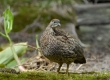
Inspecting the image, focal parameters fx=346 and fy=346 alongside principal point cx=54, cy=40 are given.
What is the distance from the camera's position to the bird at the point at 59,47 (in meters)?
3.25

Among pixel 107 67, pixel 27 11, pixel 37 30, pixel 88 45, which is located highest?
pixel 27 11

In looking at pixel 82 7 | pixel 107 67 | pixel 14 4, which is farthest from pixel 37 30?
pixel 107 67

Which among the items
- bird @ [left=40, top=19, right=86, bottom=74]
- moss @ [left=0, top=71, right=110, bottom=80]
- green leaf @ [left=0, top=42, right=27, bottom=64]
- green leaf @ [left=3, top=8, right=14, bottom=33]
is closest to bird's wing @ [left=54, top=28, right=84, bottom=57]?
bird @ [left=40, top=19, right=86, bottom=74]

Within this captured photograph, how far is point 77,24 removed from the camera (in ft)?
25.6

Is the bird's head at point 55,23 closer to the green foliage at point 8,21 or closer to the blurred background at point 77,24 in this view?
the green foliage at point 8,21

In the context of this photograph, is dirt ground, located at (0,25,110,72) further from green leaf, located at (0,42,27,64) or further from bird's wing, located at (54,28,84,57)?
bird's wing, located at (54,28,84,57)

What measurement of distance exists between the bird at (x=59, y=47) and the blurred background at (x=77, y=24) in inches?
42.2

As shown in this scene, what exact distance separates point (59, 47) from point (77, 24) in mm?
4584

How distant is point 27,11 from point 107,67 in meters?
5.14

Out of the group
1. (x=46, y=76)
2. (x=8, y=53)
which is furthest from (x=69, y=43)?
(x=8, y=53)

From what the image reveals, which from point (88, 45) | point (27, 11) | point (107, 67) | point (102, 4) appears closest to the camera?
point (107, 67)

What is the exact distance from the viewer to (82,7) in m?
7.92

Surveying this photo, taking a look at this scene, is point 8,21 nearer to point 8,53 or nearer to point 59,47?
point 8,53

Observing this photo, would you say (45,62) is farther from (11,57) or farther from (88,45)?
(88,45)
